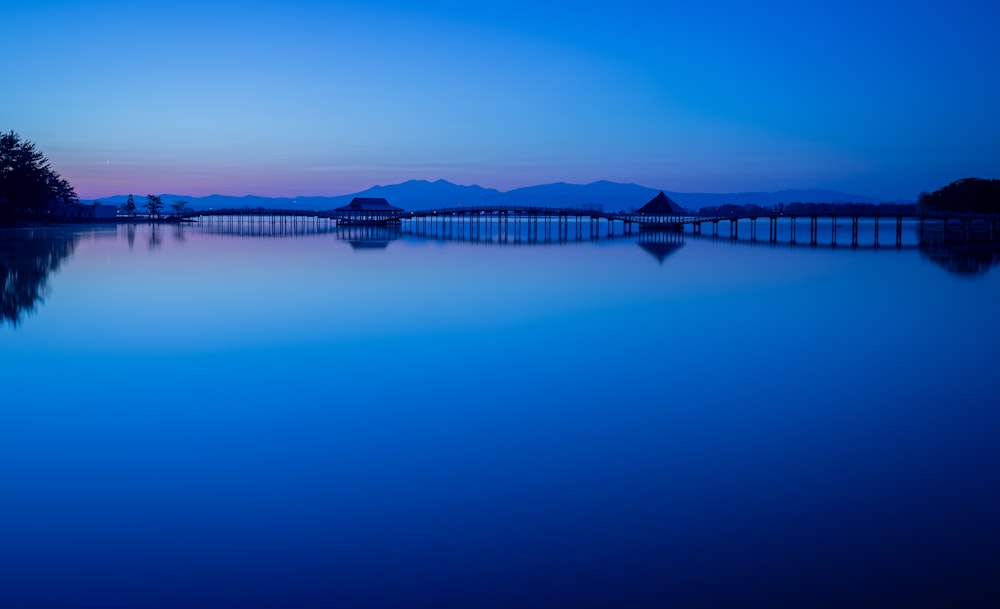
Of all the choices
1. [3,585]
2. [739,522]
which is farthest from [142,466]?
[739,522]

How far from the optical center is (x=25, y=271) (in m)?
23.1

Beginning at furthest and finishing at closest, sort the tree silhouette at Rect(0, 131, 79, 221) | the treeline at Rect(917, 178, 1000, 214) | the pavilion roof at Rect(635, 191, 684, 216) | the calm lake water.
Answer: the pavilion roof at Rect(635, 191, 684, 216) < the treeline at Rect(917, 178, 1000, 214) < the tree silhouette at Rect(0, 131, 79, 221) < the calm lake water

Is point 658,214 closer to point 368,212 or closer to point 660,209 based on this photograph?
point 660,209

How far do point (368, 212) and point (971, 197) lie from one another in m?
49.6

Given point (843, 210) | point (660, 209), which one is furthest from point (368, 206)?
point (843, 210)

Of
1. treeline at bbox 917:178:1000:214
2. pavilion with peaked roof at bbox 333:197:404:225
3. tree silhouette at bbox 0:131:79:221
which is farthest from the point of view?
pavilion with peaked roof at bbox 333:197:404:225

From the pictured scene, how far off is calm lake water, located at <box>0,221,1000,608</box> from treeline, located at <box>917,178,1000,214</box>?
5483 centimetres

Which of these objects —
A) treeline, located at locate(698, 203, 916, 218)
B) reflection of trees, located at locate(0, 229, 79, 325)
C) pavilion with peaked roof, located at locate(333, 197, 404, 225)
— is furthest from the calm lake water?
pavilion with peaked roof, located at locate(333, 197, 404, 225)

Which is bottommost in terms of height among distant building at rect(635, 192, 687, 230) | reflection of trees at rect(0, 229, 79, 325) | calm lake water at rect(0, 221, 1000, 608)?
calm lake water at rect(0, 221, 1000, 608)

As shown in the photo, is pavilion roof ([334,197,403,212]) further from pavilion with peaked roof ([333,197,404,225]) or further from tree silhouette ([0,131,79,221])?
tree silhouette ([0,131,79,221])

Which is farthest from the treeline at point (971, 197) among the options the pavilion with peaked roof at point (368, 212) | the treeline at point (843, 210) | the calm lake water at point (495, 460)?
the calm lake water at point (495, 460)

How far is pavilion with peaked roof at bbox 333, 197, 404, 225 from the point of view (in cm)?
7906

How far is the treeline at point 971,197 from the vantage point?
205 feet

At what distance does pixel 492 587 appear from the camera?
4496 mm
